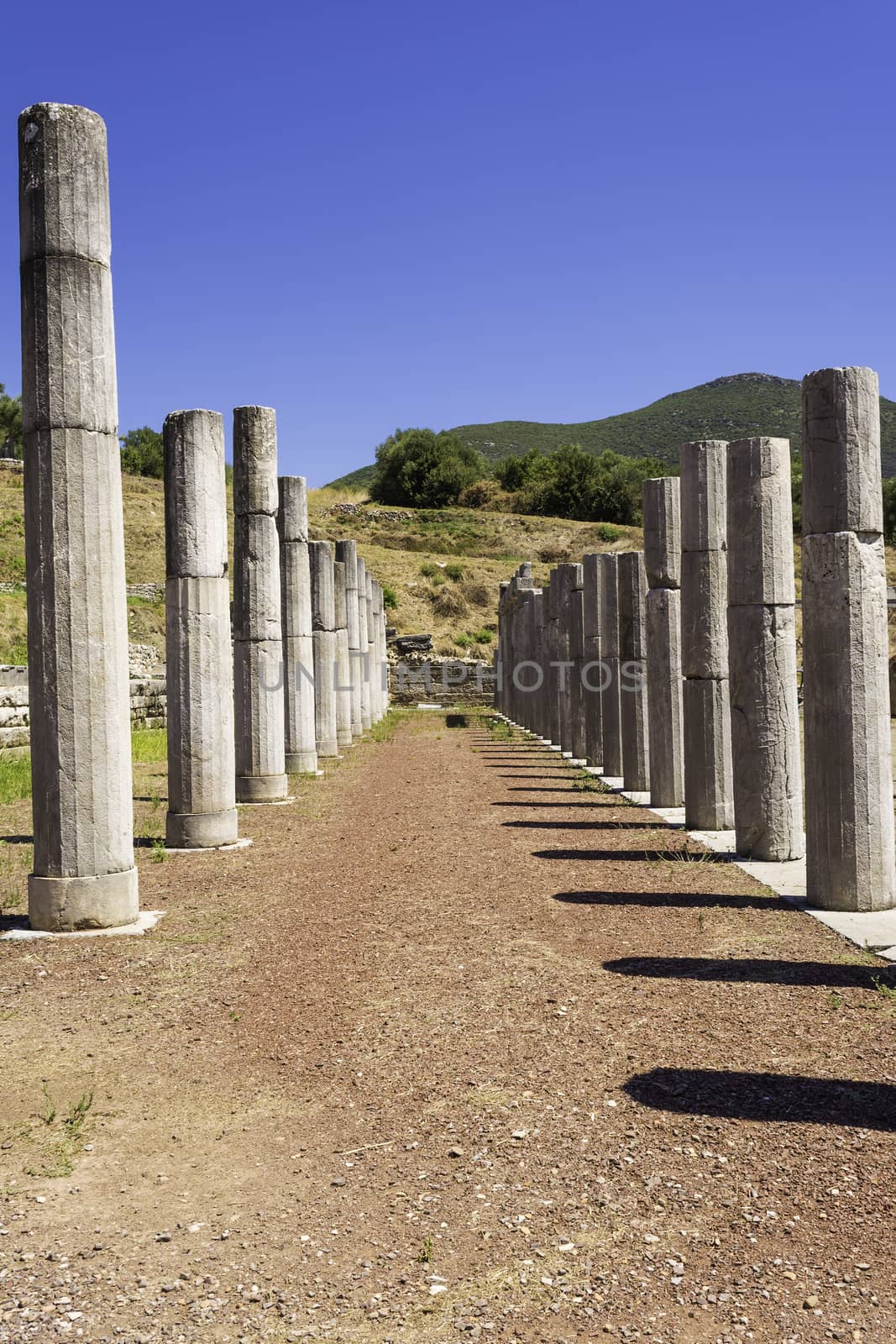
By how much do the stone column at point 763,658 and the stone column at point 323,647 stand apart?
38.2ft

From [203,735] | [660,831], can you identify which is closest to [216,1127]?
[203,735]

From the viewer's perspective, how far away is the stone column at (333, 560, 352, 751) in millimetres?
23469

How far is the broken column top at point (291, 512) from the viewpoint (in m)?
17.3

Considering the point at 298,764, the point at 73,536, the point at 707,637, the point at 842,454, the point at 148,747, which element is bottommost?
the point at 298,764

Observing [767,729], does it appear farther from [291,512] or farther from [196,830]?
[291,512]

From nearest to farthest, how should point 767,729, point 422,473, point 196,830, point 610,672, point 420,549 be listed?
point 767,729
point 196,830
point 610,672
point 420,549
point 422,473

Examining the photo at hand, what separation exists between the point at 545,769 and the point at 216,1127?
1426 centimetres

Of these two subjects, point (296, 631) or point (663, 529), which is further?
point (296, 631)

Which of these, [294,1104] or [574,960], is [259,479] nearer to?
[574,960]

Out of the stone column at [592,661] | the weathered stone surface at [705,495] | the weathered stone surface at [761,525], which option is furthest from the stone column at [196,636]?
the stone column at [592,661]

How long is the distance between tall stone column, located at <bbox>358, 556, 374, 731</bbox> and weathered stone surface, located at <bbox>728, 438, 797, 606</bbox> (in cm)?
1903

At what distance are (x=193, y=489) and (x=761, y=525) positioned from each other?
497 centimetres

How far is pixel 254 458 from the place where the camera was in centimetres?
1427

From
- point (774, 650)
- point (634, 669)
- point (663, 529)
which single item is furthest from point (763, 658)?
point (634, 669)
